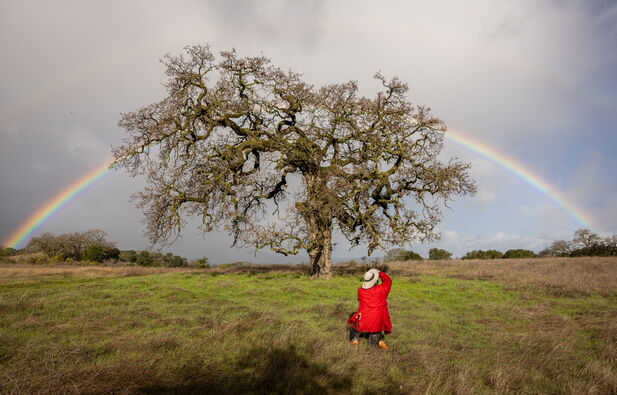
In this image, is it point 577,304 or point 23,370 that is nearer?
point 23,370

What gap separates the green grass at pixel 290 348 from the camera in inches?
188

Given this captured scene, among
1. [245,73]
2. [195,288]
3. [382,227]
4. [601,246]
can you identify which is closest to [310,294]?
[195,288]

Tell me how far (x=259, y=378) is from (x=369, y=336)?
3.14m

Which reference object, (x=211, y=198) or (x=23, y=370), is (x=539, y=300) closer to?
(x=23, y=370)

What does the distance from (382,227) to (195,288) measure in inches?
437

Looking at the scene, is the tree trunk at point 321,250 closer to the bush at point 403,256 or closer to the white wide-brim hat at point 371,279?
the white wide-brim hat at point 371,279

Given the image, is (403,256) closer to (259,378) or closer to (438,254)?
(438,254)

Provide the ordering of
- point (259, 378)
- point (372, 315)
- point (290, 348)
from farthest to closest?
point (372, 315)
point (290, 348)
point (259, 378)

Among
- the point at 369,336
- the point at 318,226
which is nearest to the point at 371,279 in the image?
the point at 369,336

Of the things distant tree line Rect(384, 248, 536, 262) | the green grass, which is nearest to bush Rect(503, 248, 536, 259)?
distant tree line Rect(384, 248, 536, 262)

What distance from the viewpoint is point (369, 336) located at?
7.16 metres

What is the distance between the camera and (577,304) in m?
11.9

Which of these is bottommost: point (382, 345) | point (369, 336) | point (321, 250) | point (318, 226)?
point (382, 345)

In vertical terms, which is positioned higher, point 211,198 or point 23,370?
point 211,198
